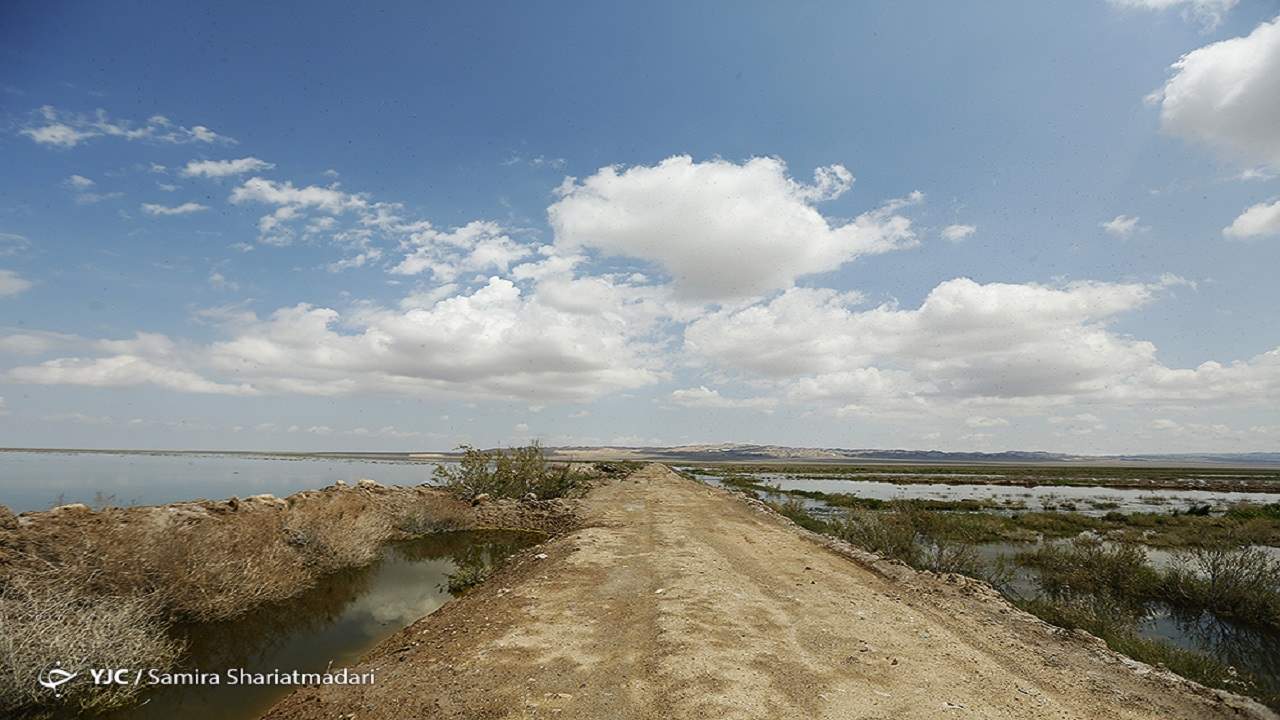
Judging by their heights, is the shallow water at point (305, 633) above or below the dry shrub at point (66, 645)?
below

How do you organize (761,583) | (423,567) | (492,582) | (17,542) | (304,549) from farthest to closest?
(423,567)
(304,549)
(492,582)
(761,583)
(17,542)

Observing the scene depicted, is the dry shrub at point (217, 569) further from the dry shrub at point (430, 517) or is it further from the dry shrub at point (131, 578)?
the dry shrub at point (430, 517)

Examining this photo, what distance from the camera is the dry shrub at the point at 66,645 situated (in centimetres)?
685

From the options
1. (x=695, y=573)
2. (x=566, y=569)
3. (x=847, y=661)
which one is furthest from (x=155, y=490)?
(x=847, y=661)

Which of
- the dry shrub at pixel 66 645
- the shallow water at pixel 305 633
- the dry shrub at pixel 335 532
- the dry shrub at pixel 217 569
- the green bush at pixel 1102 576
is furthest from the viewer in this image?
the green bush at pixel 1102 576

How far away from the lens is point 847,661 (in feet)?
27.6

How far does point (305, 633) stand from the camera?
11.4 meters

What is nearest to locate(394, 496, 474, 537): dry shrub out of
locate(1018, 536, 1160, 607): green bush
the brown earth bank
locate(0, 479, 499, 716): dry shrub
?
the brown earth bank

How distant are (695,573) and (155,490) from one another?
46.3 m

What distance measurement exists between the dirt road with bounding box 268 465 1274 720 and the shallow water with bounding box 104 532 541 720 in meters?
1.19

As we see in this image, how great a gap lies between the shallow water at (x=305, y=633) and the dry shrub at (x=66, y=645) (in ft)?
1.59

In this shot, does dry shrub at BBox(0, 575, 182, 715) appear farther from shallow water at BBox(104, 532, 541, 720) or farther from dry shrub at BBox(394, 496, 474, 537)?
dry shrub at BBox(394, 496, 474, 537)

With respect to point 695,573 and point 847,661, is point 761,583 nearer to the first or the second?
point 695,573

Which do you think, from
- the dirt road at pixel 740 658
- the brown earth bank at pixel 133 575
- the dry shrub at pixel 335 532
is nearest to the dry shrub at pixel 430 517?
the dry shrub at pixel 335 532
